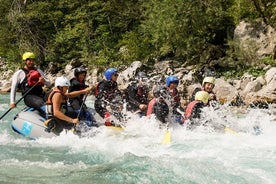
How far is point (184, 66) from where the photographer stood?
19.4 meters

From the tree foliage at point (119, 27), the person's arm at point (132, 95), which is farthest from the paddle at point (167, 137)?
the tree foliage at point (119, 27)

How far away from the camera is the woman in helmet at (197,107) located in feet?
25.3

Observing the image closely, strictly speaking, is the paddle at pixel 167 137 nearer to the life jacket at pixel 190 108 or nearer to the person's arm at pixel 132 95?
the life jacket at pixel 190 108

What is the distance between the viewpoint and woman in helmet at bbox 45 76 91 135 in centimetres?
745

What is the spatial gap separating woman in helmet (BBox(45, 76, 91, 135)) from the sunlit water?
283 mm

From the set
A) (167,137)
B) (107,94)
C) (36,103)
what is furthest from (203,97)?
(36,103)

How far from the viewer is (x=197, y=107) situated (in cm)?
770

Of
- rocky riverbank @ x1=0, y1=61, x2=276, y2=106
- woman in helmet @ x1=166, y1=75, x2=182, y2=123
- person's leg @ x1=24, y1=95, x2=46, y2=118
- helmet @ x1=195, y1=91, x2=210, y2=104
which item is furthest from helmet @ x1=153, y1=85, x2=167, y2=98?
rocky riverbank @ x1=0, y1=61, x2=276, y2=106

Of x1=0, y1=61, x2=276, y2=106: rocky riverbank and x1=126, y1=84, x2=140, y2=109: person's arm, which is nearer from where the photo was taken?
x1=126, y1=84, x2=140, y2=109: person's arm

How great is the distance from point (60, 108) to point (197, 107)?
2.65 m

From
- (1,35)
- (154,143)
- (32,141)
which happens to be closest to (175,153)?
(154,143)

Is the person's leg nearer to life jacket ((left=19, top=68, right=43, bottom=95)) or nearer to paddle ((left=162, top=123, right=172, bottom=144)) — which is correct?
life jacket ((left=19, top=68, right=43, bottom=95))

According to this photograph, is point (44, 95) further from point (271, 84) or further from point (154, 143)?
point (271, 84)

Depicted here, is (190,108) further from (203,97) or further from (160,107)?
(160,107)
